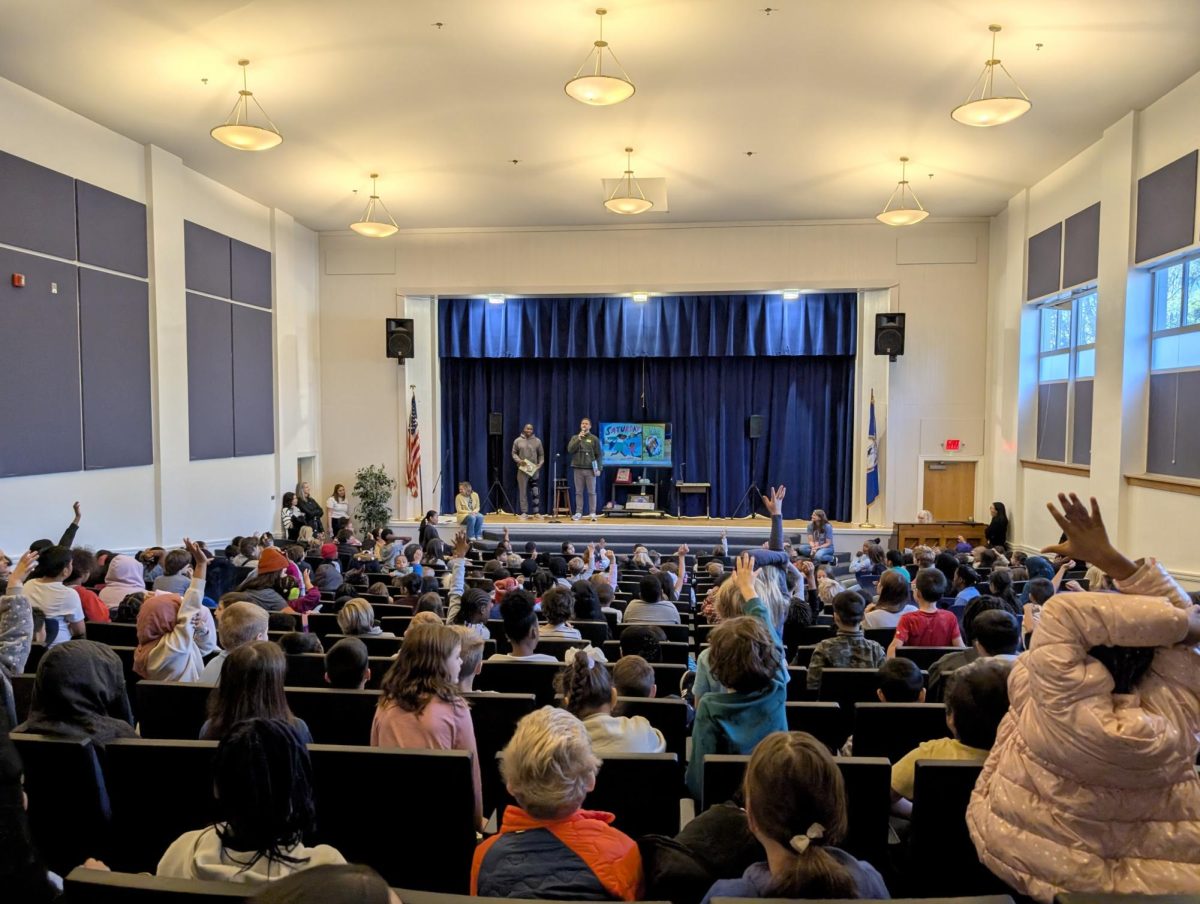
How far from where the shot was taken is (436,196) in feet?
38.8

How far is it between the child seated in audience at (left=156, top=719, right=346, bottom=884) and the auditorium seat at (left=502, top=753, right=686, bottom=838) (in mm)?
894

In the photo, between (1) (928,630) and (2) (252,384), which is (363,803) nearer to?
(1) (928,630)

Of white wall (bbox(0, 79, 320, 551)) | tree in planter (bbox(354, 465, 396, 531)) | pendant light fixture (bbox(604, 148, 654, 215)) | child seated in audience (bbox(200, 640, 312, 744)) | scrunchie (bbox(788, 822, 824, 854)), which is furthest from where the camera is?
tree in planter (bbox(354, 465, 396, 531))

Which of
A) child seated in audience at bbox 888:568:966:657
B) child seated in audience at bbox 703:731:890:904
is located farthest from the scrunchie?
child seated in audience at bbox 888:568:966:657

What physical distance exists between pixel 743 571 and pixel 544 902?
180 cm

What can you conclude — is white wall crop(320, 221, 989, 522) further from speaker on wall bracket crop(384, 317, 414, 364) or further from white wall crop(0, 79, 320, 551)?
white wall crop(0, 79, 320, 551)

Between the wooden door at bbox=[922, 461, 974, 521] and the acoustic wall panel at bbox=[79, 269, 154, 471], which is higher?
the acoustic wall panel at bbox=[79, 269, 154, 471]

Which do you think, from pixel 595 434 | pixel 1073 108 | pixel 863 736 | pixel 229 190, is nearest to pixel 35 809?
pixel 863 736

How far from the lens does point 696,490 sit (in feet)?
47.9

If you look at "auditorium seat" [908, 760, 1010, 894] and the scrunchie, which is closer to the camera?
the scrunchie

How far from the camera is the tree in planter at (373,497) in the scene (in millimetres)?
13398

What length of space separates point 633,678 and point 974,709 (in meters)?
1.22

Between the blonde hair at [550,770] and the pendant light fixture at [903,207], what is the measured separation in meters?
9.54

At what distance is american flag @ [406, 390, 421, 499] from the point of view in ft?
45.2
